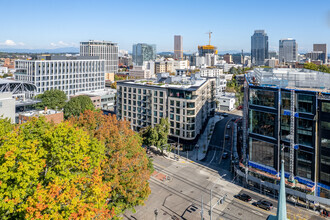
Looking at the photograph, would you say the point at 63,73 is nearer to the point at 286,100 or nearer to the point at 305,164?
the point at 286,100

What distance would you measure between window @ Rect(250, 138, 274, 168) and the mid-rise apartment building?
22246 mm

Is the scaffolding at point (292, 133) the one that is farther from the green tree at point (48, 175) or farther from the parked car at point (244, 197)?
the green tree at point (48, 175)

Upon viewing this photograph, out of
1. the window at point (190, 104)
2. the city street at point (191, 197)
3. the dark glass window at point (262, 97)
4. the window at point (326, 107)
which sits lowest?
the city street at point (191, 197)

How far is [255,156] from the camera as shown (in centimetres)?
5022

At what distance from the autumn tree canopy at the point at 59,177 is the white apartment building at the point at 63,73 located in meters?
100

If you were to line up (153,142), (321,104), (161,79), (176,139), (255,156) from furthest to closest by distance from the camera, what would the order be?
(161,79) < (176,139) < (153,142) < (255,156) < (321,104)

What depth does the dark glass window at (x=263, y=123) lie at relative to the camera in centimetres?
4750

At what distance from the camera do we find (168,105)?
72.8m

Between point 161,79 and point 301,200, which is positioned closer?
point 301,200

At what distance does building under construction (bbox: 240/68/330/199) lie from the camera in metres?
42.0

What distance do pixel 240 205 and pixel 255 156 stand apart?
36.3 ft

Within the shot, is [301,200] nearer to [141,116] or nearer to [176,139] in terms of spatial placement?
[176,139]

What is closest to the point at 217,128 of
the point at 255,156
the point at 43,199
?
the point at 255,156

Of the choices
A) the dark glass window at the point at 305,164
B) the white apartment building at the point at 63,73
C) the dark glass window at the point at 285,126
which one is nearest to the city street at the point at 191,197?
the dark glass window at the point at 305,164
